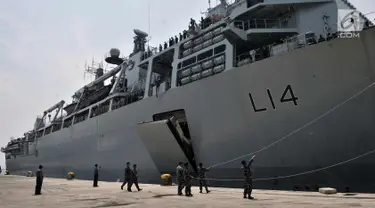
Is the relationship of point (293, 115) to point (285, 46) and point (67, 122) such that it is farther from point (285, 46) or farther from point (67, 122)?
point (67, 122)

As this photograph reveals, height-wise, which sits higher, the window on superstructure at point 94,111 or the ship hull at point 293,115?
the window on superstructure at point 94,111

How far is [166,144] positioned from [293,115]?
710 centimetres

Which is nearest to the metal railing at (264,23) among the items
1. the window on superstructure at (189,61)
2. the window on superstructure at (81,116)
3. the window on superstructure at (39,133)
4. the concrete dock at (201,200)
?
the window on superstructure at (189,61)

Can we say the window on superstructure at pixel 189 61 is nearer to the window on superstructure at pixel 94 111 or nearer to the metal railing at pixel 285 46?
the metal railing at pixel 285 46

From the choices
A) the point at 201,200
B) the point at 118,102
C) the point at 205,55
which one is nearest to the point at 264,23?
the point at 205,55

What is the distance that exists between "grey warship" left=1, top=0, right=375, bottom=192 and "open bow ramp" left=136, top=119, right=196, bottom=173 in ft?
0.20

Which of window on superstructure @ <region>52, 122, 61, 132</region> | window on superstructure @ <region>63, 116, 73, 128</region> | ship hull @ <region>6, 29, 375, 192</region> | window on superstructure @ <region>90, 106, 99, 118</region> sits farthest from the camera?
window on superstructure @ <region>52, 122, 61, 132</region>

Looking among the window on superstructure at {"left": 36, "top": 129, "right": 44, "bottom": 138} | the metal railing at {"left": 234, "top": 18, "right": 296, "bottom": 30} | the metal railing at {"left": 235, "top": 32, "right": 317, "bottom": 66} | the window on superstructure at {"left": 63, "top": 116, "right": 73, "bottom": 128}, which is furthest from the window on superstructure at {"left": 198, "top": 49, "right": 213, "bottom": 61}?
the window on superstructure at {"left": 36, "top": 129, "right": 44, "bottom": 138}

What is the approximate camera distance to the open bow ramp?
635 inches

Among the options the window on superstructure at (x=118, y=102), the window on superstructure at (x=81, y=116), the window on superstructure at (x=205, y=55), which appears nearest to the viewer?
the window on superstructure at (x=205, y=55)

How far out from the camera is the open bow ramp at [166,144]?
16.1 metres

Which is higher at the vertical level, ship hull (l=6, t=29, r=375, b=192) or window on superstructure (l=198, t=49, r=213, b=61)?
window on superstructure (l=198, t=49, r=213, b=61)

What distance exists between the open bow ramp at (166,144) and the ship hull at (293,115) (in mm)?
336

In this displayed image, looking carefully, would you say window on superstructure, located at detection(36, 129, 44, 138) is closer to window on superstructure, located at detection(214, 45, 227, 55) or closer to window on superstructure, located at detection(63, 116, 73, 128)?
window on superstructure, located at detection(63, 116, 73, 128)
